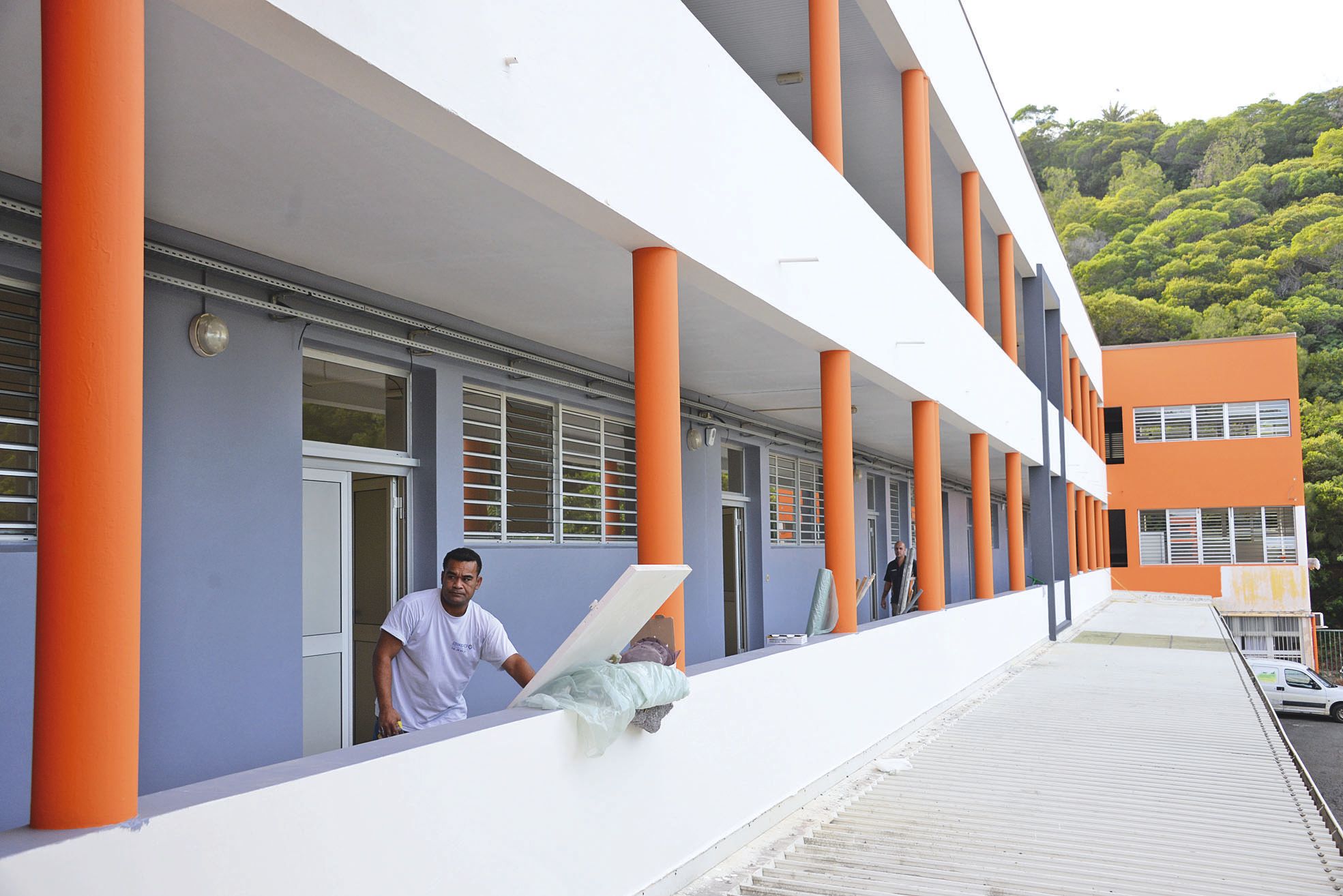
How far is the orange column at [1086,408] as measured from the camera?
1001 inches

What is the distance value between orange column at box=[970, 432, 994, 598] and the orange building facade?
19.9m

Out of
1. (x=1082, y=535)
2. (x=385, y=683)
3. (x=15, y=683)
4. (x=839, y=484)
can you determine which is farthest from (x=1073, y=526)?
(x=15, y=683)

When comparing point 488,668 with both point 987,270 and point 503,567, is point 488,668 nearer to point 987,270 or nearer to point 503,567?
point 503,567

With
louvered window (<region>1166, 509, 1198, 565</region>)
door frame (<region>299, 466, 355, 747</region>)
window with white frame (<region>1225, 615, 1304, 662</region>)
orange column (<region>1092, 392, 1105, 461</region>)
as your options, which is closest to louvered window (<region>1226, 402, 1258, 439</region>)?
louvered window (<region>1166, 509, 1198, 565</region>)

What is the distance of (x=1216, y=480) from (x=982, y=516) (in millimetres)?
21220

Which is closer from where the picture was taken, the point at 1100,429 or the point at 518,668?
the point at 518,668

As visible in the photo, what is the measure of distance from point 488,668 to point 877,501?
11.7 meters

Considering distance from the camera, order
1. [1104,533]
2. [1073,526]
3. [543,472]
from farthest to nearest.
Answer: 1. [1104,533]
2. [1073,526]
3. [543,472]

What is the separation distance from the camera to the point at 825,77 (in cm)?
686

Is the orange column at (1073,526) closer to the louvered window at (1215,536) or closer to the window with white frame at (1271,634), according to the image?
the louvered window at (1215,536)

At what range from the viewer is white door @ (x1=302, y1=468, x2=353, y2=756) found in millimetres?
6027

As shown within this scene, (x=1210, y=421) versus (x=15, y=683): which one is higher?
(x=1210, y=421)

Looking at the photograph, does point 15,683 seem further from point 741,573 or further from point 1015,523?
point 1015,523

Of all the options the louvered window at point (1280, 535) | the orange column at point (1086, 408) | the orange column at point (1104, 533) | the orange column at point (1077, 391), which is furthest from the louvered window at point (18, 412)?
the louvered window at point (1280, 535)
